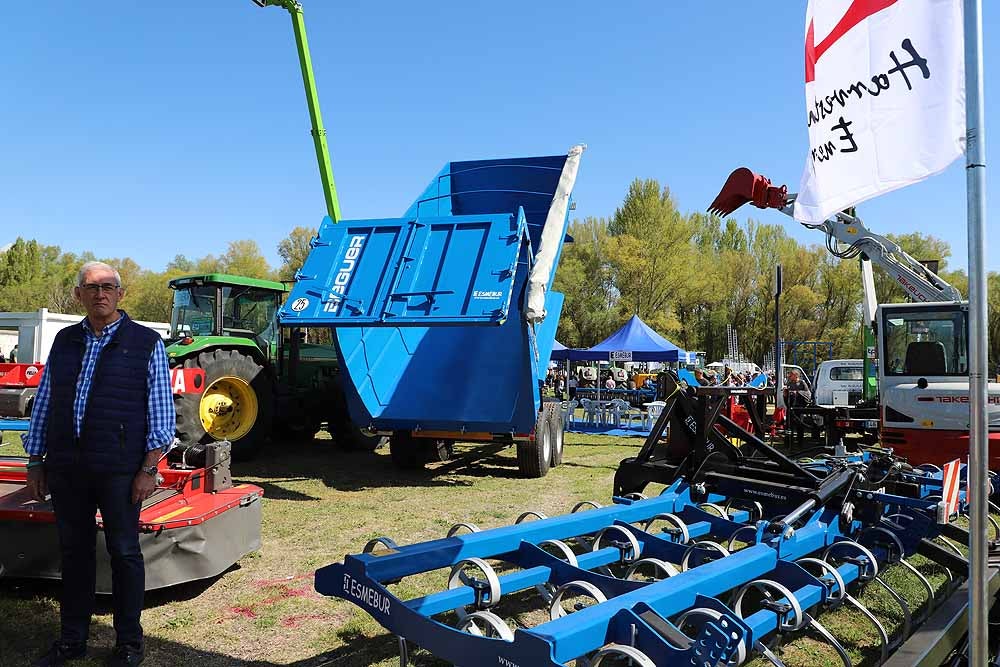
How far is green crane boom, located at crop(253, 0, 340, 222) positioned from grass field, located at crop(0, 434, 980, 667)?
468 cm

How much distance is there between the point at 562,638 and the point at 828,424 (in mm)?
10381

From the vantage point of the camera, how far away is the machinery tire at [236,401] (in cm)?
788

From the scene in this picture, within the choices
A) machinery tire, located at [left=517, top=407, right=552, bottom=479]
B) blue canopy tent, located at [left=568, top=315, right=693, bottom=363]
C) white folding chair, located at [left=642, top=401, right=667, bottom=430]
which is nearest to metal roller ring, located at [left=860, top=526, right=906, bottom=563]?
machinery tire, located at [left=517, top=407, right=552, bottom=479]

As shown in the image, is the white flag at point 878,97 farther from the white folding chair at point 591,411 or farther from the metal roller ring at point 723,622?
the white folding chair at point 591,411

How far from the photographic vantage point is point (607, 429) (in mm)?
14258

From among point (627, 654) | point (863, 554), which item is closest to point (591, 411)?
point (863, 554)

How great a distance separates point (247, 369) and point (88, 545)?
5352 millimetres

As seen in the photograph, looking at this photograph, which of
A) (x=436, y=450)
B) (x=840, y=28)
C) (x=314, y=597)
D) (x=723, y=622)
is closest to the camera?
(x=723, y=622)

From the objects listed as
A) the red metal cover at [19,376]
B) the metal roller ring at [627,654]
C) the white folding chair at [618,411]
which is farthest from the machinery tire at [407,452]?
the white folding chair at [618,411]

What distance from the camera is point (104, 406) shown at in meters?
2.91

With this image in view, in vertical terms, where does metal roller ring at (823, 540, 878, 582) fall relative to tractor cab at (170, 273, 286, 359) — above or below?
below

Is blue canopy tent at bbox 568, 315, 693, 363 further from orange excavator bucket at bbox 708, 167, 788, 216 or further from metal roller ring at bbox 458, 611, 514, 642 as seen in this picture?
metal roller ring at bbox 458, 611, 514, 642

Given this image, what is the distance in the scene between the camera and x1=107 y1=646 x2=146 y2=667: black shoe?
289 centimetres

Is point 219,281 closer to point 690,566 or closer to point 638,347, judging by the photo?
point 690,566
